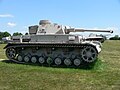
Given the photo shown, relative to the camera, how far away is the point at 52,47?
17656 mm

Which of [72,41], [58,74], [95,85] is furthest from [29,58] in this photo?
[95,85]

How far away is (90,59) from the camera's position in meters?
16.5

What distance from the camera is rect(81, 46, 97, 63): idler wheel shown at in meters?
16.3

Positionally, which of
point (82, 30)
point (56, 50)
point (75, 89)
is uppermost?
point (82, 30)

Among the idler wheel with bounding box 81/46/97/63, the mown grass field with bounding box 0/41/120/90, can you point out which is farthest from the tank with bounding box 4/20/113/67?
the mown grass field with bounding box 0/41/120/90

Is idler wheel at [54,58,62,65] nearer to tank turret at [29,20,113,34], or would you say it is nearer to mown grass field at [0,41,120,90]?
tank turret at [29,20,113,34]

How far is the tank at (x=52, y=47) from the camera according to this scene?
16.5 meters

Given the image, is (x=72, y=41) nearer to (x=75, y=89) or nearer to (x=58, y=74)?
(x=58, y=74)

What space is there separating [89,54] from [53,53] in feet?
8.32

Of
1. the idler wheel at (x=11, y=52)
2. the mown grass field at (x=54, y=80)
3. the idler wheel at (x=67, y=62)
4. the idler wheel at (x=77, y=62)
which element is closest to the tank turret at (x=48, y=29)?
the idler wheel at (x=11, y=52)

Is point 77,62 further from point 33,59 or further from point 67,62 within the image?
point 33,59

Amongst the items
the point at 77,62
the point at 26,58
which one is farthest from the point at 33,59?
the point at 77,62

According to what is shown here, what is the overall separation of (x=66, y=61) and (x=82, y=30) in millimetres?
3216

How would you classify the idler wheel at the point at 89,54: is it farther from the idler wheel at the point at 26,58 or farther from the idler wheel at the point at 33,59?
the idler wheel at the point at 26,58
